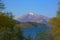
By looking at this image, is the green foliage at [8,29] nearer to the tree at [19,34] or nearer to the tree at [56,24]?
the tree at [19,34]

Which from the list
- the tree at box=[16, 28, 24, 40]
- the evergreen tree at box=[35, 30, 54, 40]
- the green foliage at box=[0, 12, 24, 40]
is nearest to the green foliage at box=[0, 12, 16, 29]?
the green foliage at box=[0, 12, 24, 40]

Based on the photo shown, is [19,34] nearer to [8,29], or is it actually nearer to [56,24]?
[8,29]

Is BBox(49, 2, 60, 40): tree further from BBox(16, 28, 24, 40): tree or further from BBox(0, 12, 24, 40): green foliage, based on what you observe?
BBox(16, 28, 24, 40): tree

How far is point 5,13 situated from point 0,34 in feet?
7.15

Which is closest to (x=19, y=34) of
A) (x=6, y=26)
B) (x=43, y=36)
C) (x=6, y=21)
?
(x=6, y=26)

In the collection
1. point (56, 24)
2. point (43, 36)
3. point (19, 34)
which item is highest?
point (56, 24)

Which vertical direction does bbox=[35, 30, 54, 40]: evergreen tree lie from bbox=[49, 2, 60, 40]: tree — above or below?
below

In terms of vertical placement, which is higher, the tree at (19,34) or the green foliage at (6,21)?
the green foliage at (6,21)

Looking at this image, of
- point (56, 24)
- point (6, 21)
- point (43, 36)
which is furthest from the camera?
point (43, 36)

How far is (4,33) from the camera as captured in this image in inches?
533

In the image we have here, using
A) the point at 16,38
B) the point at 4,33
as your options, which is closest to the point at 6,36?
the point at 4,33

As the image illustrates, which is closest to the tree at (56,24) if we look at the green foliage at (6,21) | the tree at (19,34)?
the green foliage at (6,21)

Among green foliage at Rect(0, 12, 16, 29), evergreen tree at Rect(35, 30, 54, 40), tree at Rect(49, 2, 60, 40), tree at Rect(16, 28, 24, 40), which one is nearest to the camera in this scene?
tree at Rect(49, 2, 60, 40)

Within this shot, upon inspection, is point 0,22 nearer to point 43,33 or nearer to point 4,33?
point 4,33
